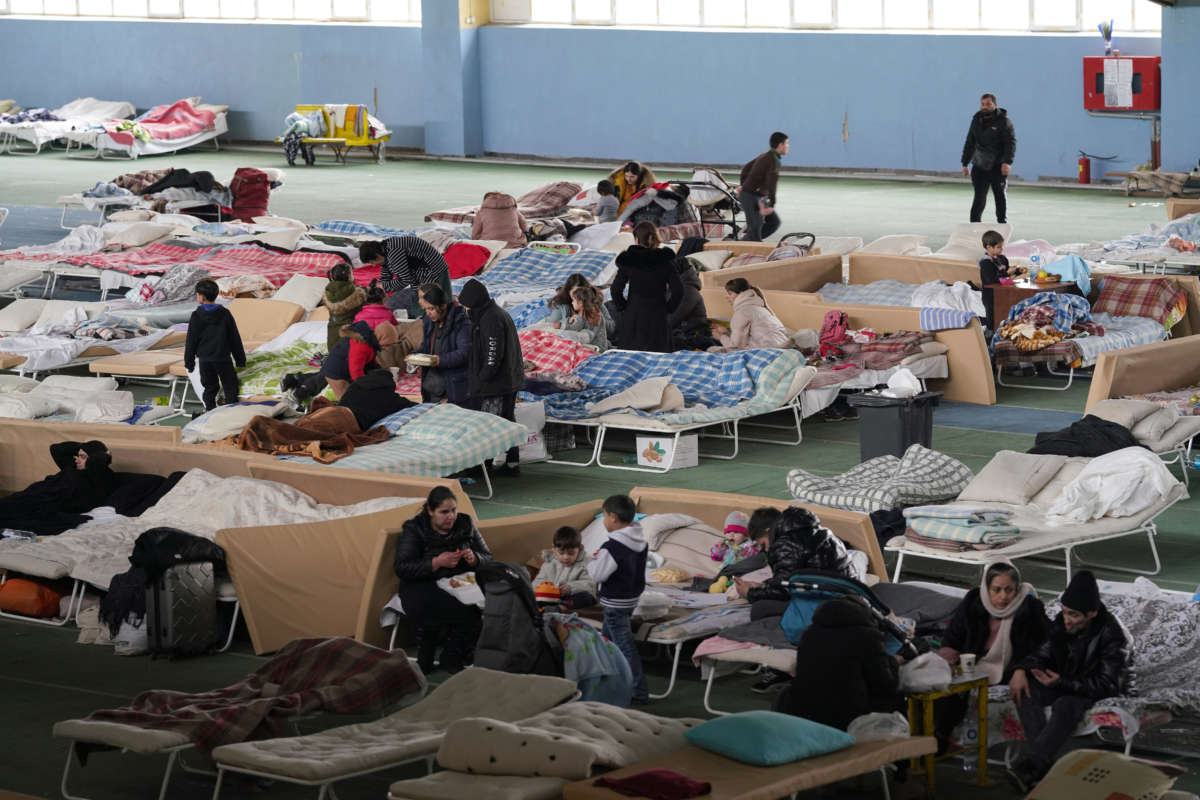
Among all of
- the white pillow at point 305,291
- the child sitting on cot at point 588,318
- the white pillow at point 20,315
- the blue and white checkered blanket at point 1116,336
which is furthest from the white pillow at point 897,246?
the white pillow at point 20,315

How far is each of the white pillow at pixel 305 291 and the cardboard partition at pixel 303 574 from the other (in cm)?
709

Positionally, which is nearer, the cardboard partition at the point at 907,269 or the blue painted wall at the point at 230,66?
the cardboard partition at the point at 907,269

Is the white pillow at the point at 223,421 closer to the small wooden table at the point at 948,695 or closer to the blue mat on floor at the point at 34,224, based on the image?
the small wooden table at the point at 948,695

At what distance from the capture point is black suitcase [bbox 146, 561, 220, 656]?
842 centimetres

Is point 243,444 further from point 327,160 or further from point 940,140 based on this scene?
point 327,160

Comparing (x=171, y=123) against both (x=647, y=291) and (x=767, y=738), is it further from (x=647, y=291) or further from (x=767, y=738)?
(x=767, y=738)

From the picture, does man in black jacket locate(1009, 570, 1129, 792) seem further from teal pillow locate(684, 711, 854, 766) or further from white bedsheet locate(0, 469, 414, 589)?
white bedsheet locate(0, 469, 414, 589)

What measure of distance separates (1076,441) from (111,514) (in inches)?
200

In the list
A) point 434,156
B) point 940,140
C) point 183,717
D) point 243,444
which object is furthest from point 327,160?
point 183,717

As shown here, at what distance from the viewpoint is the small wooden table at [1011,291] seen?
46.3ft

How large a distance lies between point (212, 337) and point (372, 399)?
1.63 m

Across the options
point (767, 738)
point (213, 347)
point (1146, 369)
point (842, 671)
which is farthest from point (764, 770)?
point (213, 347)

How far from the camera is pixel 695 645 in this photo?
26.8 feet

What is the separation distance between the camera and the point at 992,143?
20.1 meters
